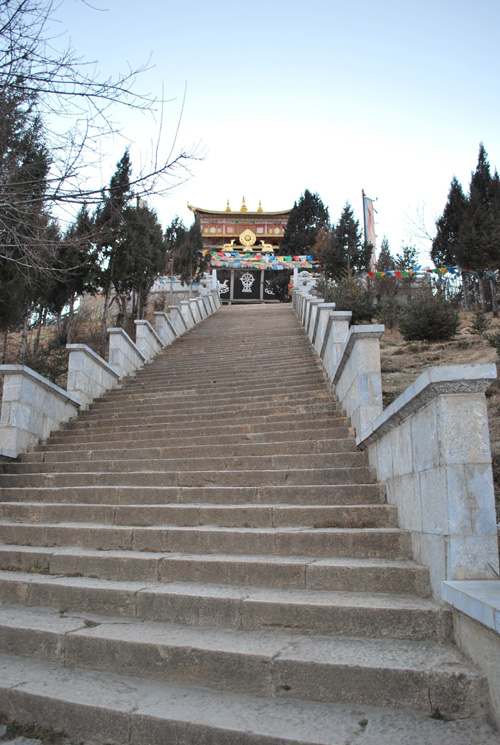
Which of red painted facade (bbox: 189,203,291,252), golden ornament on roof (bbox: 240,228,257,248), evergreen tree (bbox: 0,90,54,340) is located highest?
red painted facade (bbox: 189,203,291,252)

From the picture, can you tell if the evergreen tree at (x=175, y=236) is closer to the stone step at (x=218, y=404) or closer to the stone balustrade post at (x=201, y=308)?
the stone balustrade post at (x=201, y=308)

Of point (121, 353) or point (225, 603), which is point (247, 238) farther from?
point (225, 603)

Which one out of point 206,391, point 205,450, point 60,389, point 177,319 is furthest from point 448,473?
point 177,319

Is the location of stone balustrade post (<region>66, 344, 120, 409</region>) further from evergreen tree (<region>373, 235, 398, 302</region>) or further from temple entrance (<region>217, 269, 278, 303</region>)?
temple entrance (<region>217, 269, 278, 303</region>)

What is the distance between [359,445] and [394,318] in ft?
42.2

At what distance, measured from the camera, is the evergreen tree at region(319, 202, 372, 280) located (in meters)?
27.4

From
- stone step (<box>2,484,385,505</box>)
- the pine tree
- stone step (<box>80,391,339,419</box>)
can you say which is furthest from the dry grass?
the pine tree

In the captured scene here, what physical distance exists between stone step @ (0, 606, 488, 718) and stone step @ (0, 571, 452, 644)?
71 mm

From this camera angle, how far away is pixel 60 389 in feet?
29.0

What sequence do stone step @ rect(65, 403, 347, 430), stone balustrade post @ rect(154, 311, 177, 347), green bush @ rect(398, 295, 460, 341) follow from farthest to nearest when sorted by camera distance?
stone balustrade post @ rect(154, 311, 177, 347)
green bush @ rect(398, 295, 460, 341)
stone step @ rect(65, 403, 347, 430)

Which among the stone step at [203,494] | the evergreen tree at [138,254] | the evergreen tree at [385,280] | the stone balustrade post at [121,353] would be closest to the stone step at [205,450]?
the stone step at [203,494]

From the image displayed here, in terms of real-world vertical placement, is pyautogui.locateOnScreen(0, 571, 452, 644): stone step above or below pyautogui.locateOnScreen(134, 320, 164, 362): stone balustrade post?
below

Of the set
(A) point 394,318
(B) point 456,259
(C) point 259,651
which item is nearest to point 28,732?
(C) point 259,651

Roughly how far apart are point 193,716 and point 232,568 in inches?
52.4
